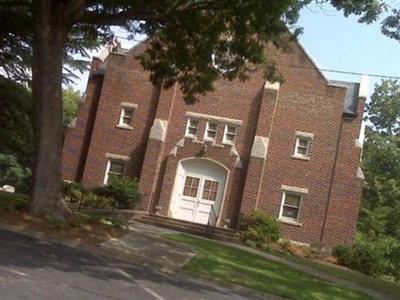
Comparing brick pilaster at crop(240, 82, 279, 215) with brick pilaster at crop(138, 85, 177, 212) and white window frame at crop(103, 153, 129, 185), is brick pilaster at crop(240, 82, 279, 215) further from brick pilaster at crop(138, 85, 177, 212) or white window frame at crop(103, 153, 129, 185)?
white window frame at crop(103, 153, 129, 185)

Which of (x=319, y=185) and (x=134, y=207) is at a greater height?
(x=319, y=185)

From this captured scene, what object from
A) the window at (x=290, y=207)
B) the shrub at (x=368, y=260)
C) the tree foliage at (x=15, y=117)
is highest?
the tree foliage at (x=15, y=117)

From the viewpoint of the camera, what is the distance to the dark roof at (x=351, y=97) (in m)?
27.1

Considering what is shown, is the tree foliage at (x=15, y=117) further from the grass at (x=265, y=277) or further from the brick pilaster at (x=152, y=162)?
the grass at (x=265, y=277)

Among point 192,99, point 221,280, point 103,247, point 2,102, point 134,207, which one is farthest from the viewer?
point 134,207

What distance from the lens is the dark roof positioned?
27125mm

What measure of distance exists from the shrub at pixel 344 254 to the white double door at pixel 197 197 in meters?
5.96

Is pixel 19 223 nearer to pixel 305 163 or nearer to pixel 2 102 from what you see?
pixel 2 102

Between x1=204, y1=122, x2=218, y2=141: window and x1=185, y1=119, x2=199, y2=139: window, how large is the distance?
0.52 meters

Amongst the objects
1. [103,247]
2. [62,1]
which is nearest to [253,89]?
[62,1]

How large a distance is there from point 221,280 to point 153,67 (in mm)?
8845

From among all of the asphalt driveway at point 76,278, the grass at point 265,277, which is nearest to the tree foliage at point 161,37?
the asphalt driveway at point 76,278

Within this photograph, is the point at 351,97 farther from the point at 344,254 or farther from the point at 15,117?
the point at 15,117

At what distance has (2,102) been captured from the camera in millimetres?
22953
